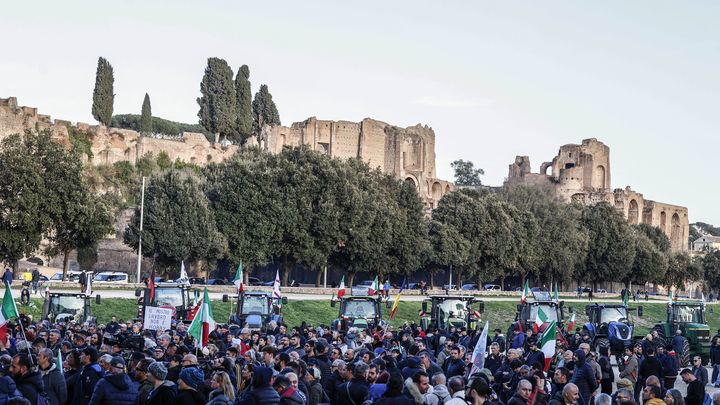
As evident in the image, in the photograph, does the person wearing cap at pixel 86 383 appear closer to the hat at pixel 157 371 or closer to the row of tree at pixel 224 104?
the hat at pixel 157 371

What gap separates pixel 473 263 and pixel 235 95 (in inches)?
1167

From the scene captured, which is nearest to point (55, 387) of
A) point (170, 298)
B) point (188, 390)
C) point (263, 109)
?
point (188, 390)

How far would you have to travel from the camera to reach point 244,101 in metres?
99.2

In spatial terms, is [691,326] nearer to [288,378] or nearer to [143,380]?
A: [143,380]

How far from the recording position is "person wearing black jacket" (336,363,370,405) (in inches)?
519

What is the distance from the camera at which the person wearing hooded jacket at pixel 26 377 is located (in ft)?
39.1

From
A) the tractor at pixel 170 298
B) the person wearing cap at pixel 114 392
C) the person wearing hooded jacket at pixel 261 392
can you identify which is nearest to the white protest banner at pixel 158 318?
the tractor at pixel 170 298

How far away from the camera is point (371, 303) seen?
33250mm

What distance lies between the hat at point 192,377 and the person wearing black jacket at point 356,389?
176 centimetres

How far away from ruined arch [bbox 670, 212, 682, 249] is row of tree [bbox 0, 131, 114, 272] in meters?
96.4

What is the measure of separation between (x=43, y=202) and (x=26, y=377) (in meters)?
44.3

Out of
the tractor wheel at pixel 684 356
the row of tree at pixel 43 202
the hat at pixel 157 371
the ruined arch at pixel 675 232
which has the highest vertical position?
the ruined arch at pixel 675 232

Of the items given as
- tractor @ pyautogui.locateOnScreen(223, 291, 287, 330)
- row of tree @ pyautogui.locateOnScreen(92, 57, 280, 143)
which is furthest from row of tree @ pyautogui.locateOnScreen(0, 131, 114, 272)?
row of tree @ pyautogui.locateOnScreen(92, 57, 280, 143)

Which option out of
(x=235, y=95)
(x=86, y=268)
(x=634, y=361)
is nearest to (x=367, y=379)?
(x=634, y=361)
